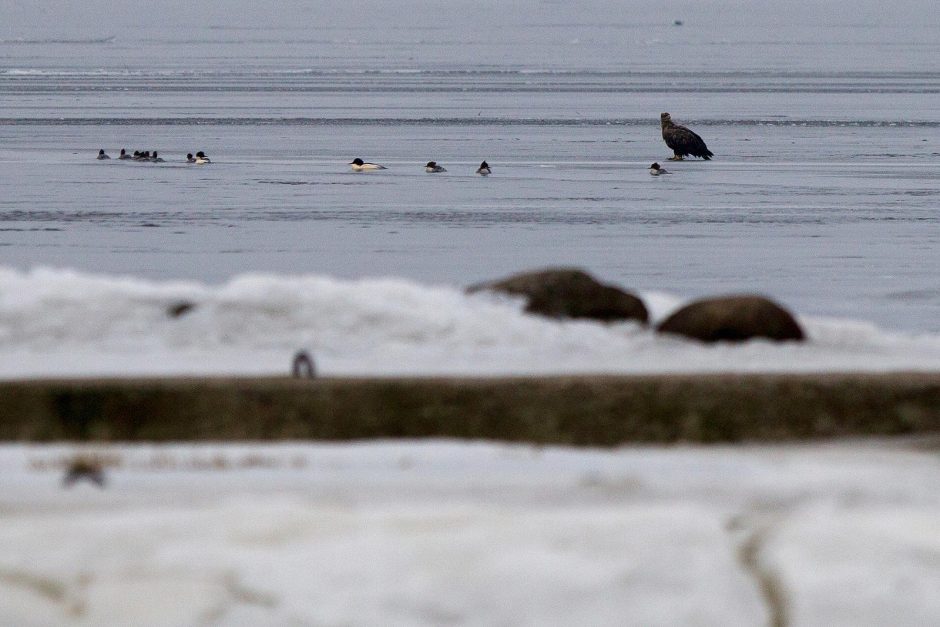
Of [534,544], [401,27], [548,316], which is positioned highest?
[401,27]

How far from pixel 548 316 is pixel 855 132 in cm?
3101

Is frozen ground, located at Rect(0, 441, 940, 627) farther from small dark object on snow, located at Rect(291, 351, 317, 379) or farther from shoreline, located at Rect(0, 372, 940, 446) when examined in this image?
small dark object on snow, located at Rect(291, 351, 317, 379)

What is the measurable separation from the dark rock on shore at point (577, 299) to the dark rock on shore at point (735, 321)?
0.33 metres

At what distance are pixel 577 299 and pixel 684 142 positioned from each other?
2404cm

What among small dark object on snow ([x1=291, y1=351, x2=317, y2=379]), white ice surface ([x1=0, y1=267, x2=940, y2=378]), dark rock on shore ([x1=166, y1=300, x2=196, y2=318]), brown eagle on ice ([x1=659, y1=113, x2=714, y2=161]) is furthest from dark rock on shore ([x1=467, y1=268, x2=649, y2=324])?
brown eagle on ice ([x1=659, y1=113, x2=714, y2=161])

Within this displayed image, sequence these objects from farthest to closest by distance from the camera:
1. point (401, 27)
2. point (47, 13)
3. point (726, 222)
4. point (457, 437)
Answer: point (47, 13) → point (401, 27) → point (726, 222) → point (457, 437)

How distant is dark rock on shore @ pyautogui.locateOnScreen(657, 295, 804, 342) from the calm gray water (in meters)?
5.31

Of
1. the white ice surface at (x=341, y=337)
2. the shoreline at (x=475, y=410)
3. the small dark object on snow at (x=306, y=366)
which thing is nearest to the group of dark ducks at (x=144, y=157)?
the white ice surface at (x=341, y=337)

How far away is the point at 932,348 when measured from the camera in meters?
8.36

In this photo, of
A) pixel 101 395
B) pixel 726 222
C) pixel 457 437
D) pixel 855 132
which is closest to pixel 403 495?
pixel 457 437

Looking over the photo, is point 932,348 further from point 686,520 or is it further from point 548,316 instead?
point 686,520

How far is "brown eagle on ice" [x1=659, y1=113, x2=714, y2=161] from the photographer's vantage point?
3180cm

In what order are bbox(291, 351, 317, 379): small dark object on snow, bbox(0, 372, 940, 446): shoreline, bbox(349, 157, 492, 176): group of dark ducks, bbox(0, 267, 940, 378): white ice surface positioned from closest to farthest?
bbox(0, 372, 940, 446): shoreline → bbox(291, 351, 317, 379): small dark object on snow → bbox(0, 267, 940, 378): white ice surface → bbox(349, 157, 492, 176): group of dark ducks

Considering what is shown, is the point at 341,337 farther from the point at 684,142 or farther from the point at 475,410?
the point at 684,142
